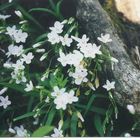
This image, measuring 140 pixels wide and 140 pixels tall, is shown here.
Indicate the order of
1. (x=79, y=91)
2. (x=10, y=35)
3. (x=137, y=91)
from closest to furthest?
1. (x=137, y=91)
2. (x=79, y=91)
3. (x=10, y=35)

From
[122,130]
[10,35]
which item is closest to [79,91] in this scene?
[122,130]

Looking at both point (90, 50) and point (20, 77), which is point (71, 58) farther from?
point (20, 77)

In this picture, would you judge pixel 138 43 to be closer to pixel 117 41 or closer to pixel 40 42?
pixel 117 41

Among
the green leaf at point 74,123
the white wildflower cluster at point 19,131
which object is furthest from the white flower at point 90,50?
the white wildflower cluster at point 19,131

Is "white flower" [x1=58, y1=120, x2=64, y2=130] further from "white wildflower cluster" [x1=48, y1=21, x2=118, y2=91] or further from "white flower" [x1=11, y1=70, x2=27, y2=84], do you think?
"white flower" [x1=11, y1=70, x2=27, y2=84]

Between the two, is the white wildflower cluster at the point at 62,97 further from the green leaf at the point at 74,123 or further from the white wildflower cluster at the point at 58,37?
the white wildflower cluster at the point at 58,37
